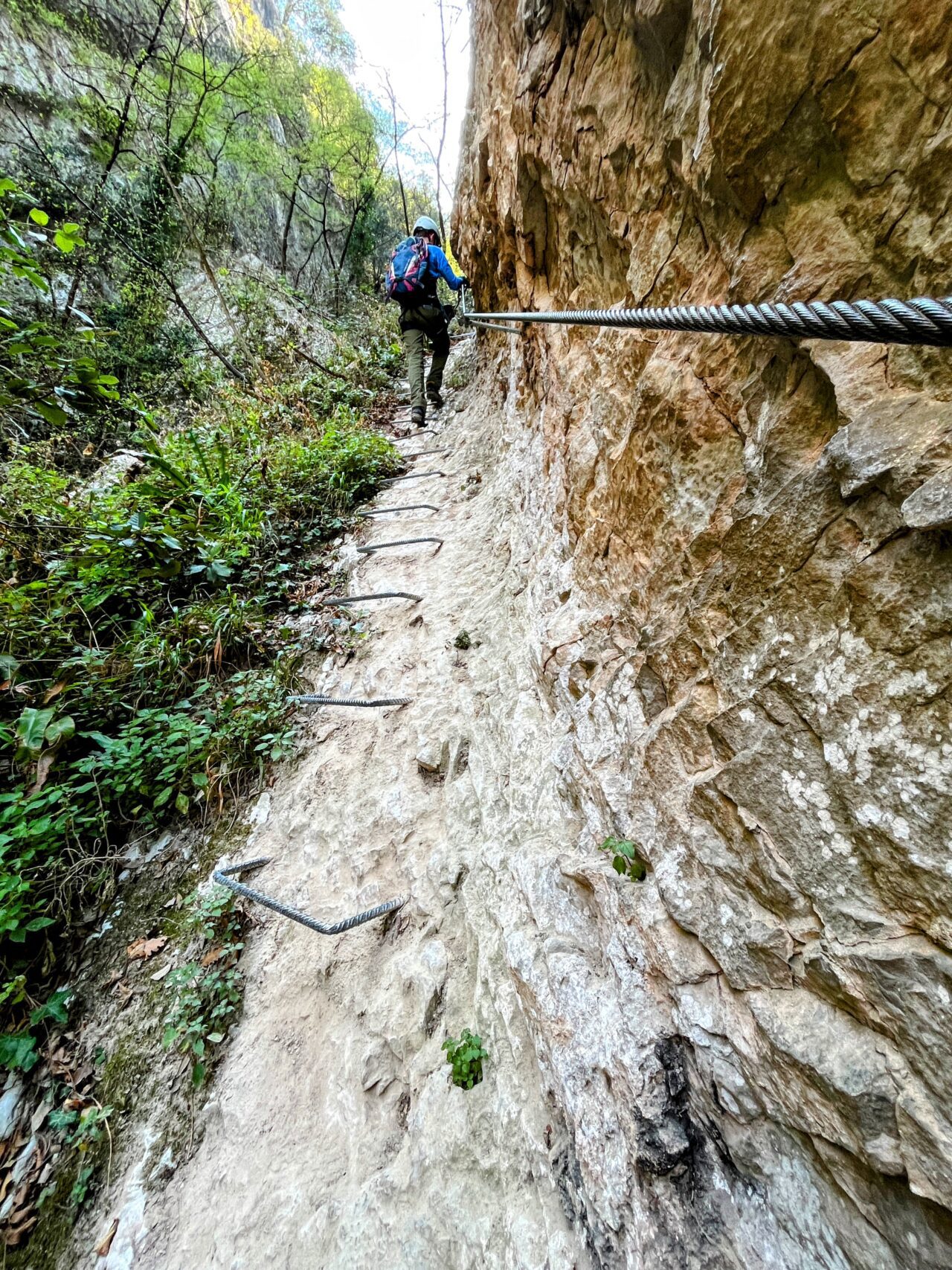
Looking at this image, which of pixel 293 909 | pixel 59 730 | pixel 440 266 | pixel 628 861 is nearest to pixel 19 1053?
pixel 293 909

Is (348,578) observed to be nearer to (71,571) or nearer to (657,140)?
(71,571)

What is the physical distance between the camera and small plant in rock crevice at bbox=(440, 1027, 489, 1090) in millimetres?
1554

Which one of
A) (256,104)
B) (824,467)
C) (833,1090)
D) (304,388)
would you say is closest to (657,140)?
(824,467)

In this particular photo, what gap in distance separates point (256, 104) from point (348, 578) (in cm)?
1368

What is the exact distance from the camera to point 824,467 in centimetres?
100

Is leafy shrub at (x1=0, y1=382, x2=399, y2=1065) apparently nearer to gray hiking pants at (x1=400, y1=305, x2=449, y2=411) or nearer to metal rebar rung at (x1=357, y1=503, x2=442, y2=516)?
metal rebar rung at (x1=357, y1=503, x2=442, y2=516)

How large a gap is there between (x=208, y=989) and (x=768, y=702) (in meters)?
2.58

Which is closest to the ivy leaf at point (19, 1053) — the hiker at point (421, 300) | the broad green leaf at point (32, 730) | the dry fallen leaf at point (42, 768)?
the dry fallen leaf at point (42, 768)

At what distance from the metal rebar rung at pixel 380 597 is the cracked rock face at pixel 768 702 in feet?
7.22

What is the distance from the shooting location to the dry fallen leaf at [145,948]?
8.24 feet

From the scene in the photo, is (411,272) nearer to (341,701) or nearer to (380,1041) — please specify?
(341,701)

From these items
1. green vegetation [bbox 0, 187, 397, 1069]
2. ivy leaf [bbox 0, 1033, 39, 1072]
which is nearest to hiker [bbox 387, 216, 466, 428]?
green vegetation [bbox 0, 187, 397, 1069]

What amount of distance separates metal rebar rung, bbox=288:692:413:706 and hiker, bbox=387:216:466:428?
15.8ft

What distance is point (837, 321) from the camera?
690 mm
